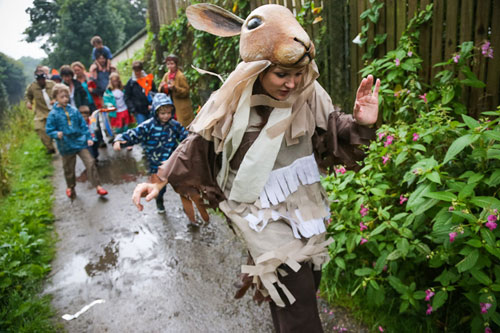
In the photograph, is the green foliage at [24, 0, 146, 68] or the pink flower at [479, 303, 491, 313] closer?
the pink flower at [479, 303, 491, 313]

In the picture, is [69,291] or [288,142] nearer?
[288,142]

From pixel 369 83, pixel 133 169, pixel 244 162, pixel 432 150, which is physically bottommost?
pixel 133 169

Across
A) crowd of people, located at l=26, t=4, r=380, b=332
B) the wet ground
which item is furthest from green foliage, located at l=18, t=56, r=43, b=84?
crowd of people, located at l=26, t=4, r=380, b=332

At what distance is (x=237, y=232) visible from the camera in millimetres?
1908

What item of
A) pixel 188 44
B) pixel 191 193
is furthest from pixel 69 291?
pixel 188 44

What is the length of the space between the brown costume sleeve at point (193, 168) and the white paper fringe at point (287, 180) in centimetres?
30

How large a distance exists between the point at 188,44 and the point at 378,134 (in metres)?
6.34

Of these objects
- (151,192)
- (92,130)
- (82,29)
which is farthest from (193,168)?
(82,29)

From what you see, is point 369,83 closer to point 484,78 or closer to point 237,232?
point 237,232

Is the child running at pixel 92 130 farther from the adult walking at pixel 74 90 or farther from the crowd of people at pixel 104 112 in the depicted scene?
the adult walking at pixel 74 90

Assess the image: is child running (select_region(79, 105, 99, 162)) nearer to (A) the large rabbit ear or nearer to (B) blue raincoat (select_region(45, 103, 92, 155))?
(B) blue raincoat (select_region(45, 103, 92, 155))

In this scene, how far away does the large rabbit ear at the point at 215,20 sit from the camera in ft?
6.46

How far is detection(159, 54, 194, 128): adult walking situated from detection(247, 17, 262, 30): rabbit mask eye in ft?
15.4

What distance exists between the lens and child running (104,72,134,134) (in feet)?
24.2
